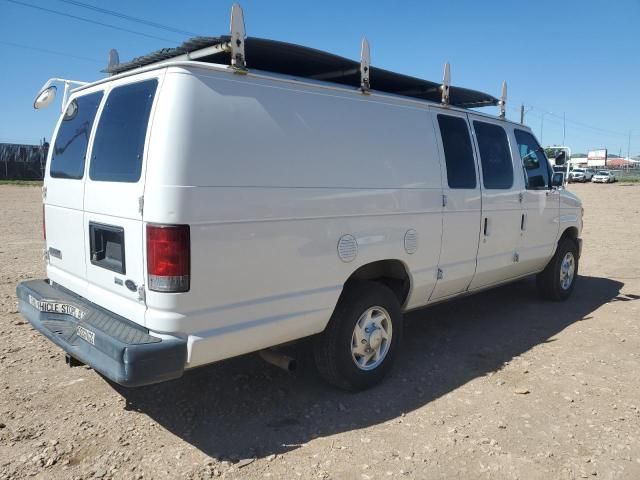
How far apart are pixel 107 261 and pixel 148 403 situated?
1165mm

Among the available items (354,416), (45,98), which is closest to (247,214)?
(354,416)

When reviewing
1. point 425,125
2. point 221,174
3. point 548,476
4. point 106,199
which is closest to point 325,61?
point 425,125

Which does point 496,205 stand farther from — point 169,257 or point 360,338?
point 169,257

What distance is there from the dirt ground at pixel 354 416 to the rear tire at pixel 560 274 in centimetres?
125

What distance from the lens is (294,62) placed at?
3857 millimetres

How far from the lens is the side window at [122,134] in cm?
298

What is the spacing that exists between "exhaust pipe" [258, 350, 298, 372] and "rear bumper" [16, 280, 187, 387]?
85 centimetres

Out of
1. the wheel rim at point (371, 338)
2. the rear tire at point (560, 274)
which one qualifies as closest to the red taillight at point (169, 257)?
the wheel rim at point (371, 338)

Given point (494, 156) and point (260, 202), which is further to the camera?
point (494, 156)

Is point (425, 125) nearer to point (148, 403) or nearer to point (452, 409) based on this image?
point (452, 409)

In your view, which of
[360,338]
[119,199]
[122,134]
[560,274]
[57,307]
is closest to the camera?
[119,199]

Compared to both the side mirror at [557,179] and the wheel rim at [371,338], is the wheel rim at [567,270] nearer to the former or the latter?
the side mirror at [557,179]

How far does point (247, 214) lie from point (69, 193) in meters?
1.48

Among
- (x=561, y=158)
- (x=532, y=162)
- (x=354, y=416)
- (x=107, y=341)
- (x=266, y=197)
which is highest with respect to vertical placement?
(x=561, y=158)
